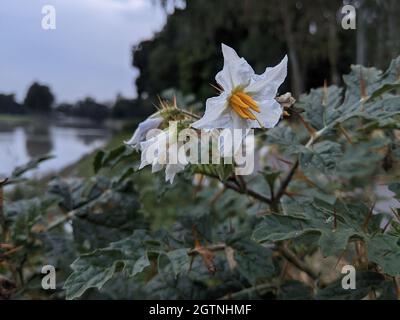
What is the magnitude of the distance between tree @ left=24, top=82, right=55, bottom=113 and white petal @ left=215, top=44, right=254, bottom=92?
633 millimetres

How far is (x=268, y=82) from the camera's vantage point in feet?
1.54

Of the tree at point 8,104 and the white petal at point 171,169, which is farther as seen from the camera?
the tree at point 8,104

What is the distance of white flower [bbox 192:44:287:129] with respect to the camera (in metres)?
0.45

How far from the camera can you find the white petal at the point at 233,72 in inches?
17.6

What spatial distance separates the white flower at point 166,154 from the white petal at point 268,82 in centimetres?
9

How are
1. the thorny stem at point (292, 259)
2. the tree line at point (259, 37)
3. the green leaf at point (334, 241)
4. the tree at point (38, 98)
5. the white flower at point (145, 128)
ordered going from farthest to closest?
the tree line at point (259, 37) → the tree at point (38, 98) → the thorny stem at point (292, 259) → the white flower at point (145, 128) → the green leaf at point (334, 241)

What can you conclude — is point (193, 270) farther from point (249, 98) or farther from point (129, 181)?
point (249, 98)

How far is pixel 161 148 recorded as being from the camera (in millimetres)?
490

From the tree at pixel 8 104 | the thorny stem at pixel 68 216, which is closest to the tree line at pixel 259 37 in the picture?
the tree at pixel 8 104

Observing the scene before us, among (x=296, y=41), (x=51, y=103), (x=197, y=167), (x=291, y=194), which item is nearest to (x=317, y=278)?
(x=291, y=194)

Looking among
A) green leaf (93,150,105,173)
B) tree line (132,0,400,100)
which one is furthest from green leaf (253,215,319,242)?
tree line (132,0,400,100)

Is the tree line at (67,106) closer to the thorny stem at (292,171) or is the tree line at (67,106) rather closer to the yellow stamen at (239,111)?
the thorny stem at (292,171)

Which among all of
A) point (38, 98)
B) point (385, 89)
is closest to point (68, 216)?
point (38, 98)

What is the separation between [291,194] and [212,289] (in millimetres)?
185
